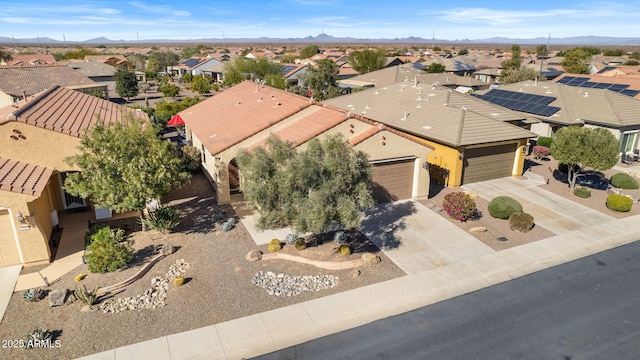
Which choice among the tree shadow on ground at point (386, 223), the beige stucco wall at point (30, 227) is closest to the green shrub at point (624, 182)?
the tree shadow on ground at point (386, 223)

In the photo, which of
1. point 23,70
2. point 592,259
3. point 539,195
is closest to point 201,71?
point 23,70

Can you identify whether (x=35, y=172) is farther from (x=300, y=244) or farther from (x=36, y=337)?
(x=300, y=244)

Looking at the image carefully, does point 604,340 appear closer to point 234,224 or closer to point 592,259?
point 592,259

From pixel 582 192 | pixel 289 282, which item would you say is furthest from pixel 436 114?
pixel 289 282

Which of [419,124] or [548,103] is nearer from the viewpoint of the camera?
[419,124]

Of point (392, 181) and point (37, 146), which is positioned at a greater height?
point (37, 146)

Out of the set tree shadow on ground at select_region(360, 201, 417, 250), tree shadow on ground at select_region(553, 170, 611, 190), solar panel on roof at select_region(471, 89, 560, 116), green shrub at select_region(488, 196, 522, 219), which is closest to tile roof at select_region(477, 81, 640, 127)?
solar panel on roof at select_region(471, 89, 560, 116)
